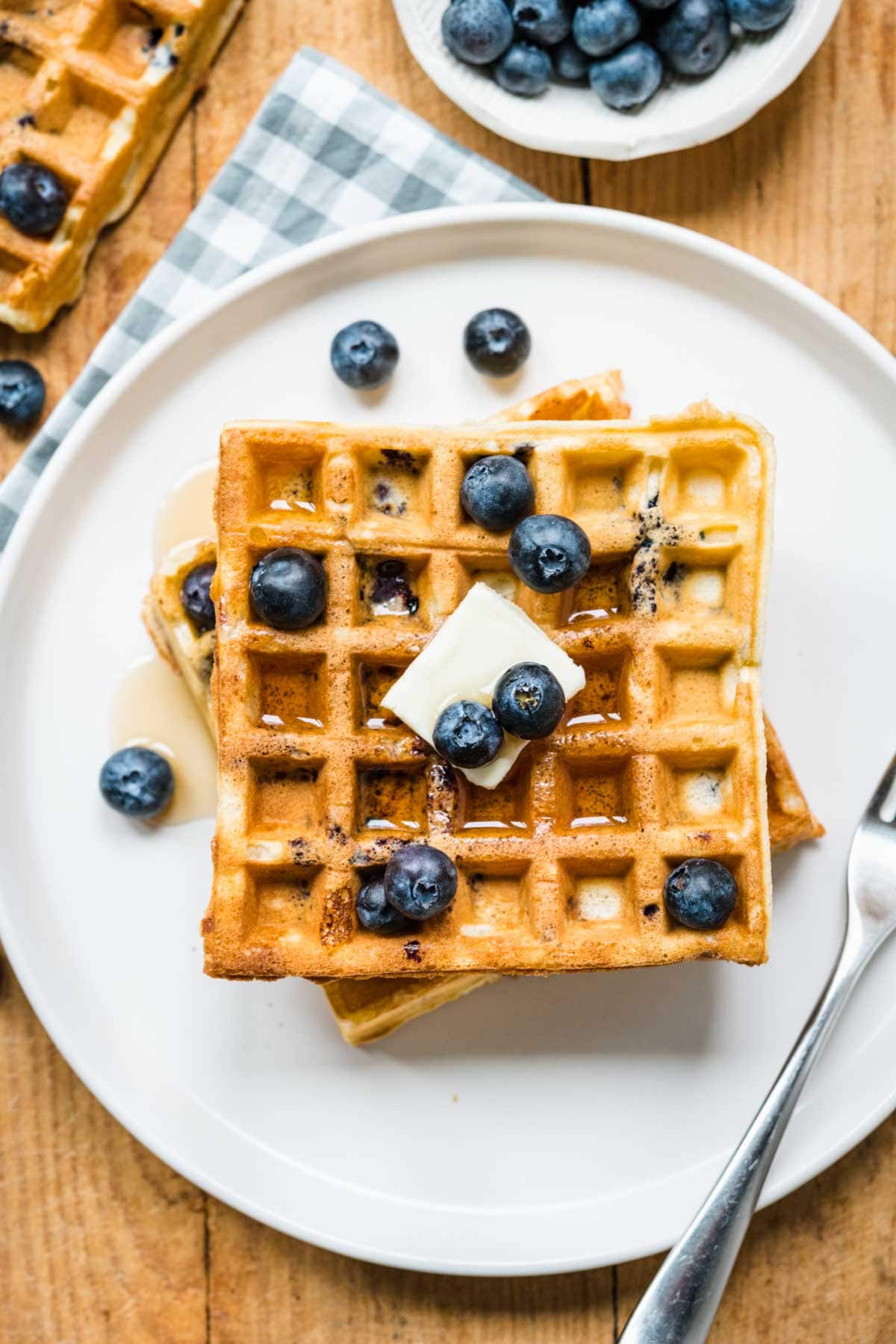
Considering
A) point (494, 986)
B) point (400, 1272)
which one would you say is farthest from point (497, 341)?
point (400, 1272)

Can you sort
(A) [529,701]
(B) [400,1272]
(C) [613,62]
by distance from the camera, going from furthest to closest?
(B) [400,1272] < (C) [613,62] < (A) [529,701]

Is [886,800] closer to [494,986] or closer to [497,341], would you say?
[494,986]

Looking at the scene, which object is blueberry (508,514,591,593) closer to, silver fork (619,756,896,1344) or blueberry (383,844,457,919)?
blueberry (383,844,457,919)

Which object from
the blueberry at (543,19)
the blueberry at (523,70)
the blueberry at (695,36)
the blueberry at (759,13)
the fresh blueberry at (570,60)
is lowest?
the blueberry at (523,70)

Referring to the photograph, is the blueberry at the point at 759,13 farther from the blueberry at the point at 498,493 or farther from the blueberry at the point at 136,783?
the blueberry at the point at 136,783

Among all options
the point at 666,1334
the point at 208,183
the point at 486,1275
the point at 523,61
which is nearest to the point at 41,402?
the point at 208,183

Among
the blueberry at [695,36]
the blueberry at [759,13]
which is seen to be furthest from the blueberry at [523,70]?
the blueberry at [759,13]

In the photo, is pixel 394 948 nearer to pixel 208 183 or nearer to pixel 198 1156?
pixel 198 1156
